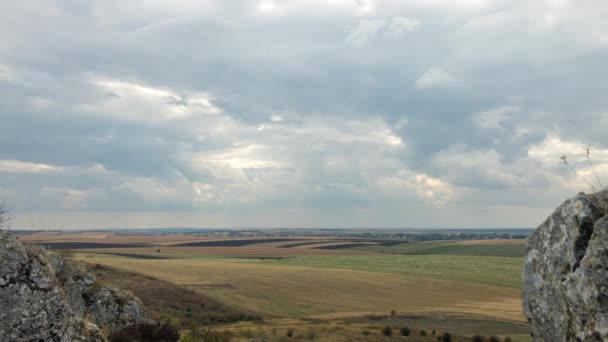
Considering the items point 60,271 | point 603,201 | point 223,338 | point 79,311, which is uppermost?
point 603,201

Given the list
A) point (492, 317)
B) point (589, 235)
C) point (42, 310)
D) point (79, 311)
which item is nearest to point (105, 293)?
point (79, 311)

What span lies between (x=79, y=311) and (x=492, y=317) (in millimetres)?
34402

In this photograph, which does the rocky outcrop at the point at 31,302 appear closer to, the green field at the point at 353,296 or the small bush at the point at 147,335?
the small bush at the point at 147,335

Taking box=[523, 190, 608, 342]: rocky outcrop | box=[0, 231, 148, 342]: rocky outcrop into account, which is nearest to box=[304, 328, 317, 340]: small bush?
box=[0, 231, 148, 342]: rocky outcrop

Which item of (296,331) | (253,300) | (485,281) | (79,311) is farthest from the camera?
(485,281)

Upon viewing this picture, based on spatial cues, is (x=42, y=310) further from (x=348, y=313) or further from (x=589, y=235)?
(x=348, y=313)

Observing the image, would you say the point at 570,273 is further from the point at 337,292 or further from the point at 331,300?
the point at 337,292

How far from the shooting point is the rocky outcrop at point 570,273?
25.2 ft

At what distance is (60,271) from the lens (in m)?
18.2

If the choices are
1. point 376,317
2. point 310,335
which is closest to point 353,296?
point 376,317

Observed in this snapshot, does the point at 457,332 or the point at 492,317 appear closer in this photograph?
the point at 457,332

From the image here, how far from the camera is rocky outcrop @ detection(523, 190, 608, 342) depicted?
25.2 feet

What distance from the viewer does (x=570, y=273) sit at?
8.61 metres

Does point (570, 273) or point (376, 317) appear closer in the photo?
→ point (570, 273)
